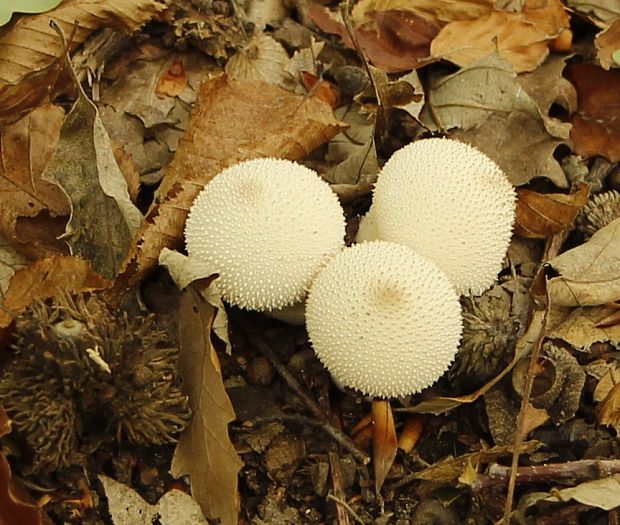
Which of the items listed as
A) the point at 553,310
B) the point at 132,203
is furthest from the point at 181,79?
the point at 553,310

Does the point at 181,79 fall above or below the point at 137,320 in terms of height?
above

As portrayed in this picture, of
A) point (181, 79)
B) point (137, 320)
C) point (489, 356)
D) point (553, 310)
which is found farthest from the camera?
point (181, 79)

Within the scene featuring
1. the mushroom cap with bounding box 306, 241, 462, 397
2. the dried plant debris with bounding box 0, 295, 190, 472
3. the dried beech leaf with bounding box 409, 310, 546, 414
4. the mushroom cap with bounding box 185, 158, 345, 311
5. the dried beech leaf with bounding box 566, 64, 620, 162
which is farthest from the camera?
the dried beech leaf with bounding box 566, 64, 620, 162

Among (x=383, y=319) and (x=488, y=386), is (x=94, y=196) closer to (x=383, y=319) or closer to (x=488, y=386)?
(x=383, y=319)

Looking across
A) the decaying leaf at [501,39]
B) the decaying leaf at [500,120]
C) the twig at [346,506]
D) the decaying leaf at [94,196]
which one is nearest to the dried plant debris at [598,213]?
the decaying leaf at [500,120]

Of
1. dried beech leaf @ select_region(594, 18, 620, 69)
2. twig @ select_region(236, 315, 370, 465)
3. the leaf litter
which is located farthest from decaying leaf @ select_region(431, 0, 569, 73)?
twig @ select_region(236, 315, 370, 465)

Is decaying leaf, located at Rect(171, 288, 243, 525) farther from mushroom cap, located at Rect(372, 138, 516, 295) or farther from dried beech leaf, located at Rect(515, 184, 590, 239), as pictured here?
dried beech leaf, located at Rect(515, 184, 590, 239)

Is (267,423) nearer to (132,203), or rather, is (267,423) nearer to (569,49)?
(132,203)
